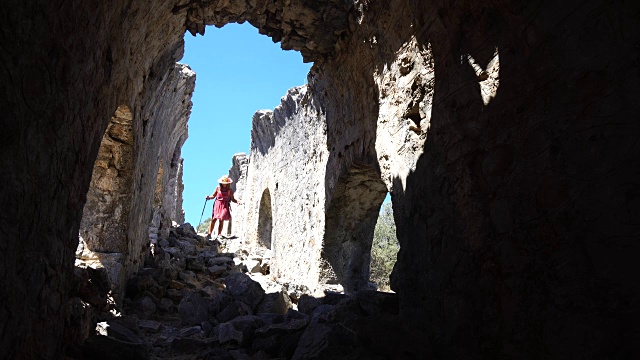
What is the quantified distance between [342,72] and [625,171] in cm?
405

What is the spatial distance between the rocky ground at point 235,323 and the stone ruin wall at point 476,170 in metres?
0.42

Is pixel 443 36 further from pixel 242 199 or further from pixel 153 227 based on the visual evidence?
A: pixel 242 199

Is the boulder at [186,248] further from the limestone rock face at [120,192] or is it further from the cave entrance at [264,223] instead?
the cave entrance at [264,223]

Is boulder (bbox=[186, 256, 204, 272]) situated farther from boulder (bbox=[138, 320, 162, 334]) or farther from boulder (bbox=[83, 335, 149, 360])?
boulder (bbox=[83, 335, 149, 360])

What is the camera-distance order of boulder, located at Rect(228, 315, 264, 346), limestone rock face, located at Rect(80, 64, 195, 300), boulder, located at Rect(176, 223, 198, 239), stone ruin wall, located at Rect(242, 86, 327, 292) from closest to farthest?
boulder, located at Rect(228, 315, 264, 346) → limestone rock face, located at Rect(80, 64, 195, 300) → stone ruin wall, located at Rect(242, 86, 327, 292) → boulder, located at Rect(176, 223, 198, 239)

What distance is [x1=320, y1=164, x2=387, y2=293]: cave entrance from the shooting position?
6.11 m

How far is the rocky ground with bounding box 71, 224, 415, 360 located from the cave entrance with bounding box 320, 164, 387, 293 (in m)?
0.61

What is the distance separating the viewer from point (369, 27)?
4.73 metres

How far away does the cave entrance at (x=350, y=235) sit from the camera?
241 inches

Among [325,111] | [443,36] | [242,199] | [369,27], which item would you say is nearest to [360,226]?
[325,111]

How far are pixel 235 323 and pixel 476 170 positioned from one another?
2519mm

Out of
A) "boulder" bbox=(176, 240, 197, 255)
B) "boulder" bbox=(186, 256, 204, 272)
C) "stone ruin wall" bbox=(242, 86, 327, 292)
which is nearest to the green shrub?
"stone ruin wall" bbox=(242, 86, 327, 292)

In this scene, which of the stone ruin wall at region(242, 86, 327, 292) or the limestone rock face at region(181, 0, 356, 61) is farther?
the stone ruin wall at region(242, 86, 327, 292)

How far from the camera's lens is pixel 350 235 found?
6277 millimetres
